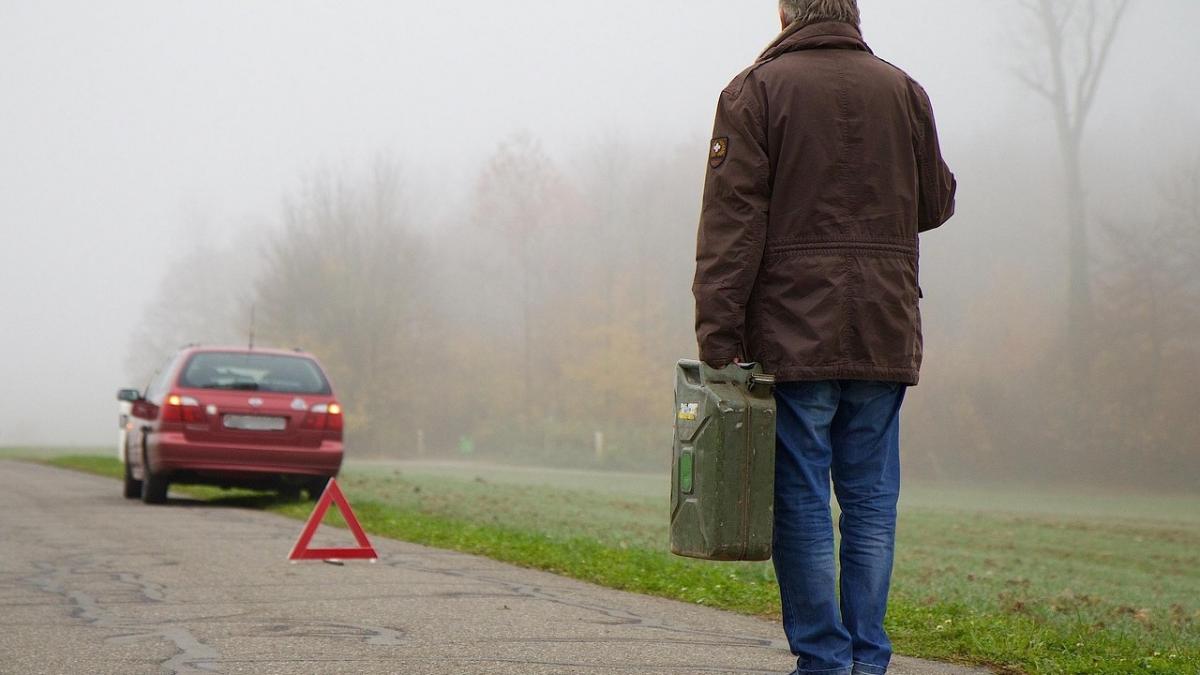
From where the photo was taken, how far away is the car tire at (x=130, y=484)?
56.2ft

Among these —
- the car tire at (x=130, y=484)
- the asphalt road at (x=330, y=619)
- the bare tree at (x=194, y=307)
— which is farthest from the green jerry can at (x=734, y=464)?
the bare tree at (x=194, y=307)

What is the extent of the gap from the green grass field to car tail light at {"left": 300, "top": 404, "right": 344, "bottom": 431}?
0.82 metres

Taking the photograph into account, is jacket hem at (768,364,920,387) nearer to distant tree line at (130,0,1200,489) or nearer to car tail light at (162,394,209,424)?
car tail light at (162,394,209,424)

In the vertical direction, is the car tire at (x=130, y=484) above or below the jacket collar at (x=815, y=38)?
below

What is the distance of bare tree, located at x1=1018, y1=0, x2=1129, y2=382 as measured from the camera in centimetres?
3975

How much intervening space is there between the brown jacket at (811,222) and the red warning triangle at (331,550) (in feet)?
19.5

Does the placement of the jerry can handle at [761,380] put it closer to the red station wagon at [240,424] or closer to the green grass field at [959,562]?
the green grass field at [959,562]

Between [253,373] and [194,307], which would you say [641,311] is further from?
[253,373]

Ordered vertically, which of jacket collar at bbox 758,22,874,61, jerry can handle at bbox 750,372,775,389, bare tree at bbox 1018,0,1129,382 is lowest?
jerry can handle at bbox 750,372,775,389

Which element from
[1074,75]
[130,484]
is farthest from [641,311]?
[130,484]

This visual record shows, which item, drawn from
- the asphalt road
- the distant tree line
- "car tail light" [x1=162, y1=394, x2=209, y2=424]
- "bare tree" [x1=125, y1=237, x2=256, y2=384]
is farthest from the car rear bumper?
"bare tree" [x1=125, y1=237, x2=256, y2=384]

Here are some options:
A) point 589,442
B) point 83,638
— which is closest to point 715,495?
point 83,638

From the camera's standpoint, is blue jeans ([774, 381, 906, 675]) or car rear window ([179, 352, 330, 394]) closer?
blue jeans ([774, 381, 906, 675])

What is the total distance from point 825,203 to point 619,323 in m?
55.6
